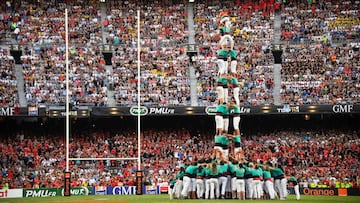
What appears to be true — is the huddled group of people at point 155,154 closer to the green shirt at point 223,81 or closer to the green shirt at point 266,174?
the green shirt at point 223,81

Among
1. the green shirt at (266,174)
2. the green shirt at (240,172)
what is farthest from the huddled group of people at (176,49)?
the green shirt at (240,172)

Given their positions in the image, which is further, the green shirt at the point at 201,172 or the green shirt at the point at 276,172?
the green shirt at the point at 276,172

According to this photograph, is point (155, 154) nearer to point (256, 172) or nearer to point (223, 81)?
point (223, 81)

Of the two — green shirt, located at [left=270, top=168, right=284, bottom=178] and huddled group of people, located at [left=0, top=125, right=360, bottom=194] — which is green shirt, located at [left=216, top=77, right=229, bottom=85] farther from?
huddled group of people, located at [left=0, top=125, right=360, bottom=194]

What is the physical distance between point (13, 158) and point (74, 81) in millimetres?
5551

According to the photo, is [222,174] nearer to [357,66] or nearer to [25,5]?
[357,66]

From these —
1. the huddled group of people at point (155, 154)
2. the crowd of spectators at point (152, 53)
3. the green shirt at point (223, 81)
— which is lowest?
the huddled group of people at point (155, 154)

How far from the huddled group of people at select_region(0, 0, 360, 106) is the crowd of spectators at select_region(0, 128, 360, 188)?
1890 millimetres

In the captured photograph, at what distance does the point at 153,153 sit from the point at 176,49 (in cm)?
704

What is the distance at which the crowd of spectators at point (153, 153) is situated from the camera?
3441cm

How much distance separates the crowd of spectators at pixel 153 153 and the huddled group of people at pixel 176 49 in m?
1.89

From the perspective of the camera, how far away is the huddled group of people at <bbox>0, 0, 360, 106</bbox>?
1471 inches

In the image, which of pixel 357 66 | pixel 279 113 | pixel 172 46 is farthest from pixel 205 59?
pixel 357 66

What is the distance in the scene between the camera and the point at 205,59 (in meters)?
39.2
